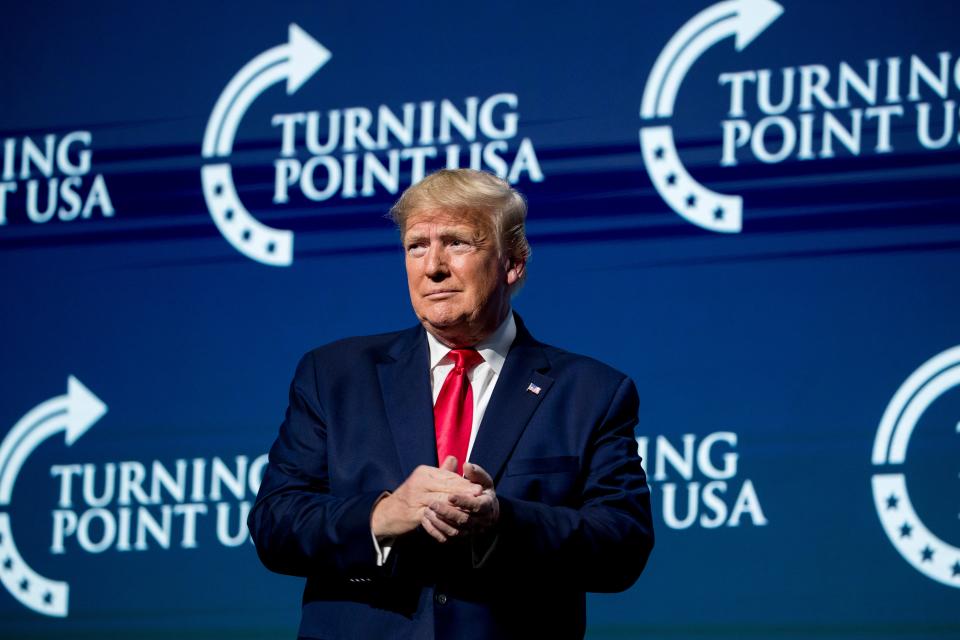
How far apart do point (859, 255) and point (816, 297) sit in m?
0.14

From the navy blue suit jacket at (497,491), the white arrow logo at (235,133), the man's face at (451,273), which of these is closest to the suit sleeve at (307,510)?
the navy blue suit jacket at (497,491)

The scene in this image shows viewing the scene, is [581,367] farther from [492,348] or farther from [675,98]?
[675,98]

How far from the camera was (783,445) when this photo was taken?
135 inches

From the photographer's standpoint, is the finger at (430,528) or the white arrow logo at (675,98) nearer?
the finger at (430,528)

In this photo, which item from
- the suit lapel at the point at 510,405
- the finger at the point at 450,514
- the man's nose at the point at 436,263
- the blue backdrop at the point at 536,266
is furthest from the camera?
the blue backdrop at the point at 536,266

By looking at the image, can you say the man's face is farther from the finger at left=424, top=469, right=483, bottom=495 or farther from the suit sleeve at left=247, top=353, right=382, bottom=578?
the finger at left=424, top=469, right=483, bottom=495

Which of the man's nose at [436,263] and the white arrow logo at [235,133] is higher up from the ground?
the white arrow logo at [235,133]

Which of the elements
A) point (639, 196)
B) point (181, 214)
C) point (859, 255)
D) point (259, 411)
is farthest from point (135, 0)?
point (859, 255)

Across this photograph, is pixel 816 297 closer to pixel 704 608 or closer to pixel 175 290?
pixel 704 608

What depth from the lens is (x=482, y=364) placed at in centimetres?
242

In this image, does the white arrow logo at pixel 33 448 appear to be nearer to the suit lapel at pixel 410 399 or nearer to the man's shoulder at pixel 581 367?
the suit lapel at pixel 410 399

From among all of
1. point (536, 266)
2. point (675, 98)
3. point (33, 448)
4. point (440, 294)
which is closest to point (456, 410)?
point (440, 294)

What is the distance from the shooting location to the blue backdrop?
11.1ft

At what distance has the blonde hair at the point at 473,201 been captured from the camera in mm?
2396
